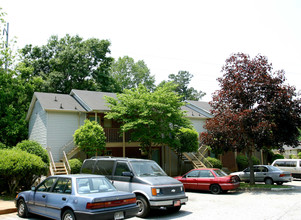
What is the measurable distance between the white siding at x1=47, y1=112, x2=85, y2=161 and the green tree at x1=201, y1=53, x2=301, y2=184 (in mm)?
11087

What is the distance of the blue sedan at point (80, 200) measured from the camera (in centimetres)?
736

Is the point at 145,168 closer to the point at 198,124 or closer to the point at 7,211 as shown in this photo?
the point at 7,211

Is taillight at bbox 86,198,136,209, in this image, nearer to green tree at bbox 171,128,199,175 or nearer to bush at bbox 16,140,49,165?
bush at bbox 16,140,49,165

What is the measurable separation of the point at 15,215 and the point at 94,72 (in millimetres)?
32383

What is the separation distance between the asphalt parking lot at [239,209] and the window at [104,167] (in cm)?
242

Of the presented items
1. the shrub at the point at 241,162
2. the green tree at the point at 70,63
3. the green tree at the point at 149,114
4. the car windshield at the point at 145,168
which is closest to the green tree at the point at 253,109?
the green tree at the point at 149,114

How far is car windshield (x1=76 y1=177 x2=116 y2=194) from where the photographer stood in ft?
26.2

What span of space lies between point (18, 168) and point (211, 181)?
9.97 meters

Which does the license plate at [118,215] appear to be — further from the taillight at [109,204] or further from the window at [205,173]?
the window at [205,173]

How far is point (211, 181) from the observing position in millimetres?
15672


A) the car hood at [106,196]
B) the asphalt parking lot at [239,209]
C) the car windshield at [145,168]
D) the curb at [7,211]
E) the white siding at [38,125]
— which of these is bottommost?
the asphalt parking lot at [239,209]

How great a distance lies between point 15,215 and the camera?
10172 mm

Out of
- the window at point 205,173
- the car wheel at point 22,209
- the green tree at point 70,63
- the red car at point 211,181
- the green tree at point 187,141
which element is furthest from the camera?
the green tree at point 70,63

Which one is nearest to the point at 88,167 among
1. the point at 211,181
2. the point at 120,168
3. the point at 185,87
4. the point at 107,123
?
the point at 120,168
